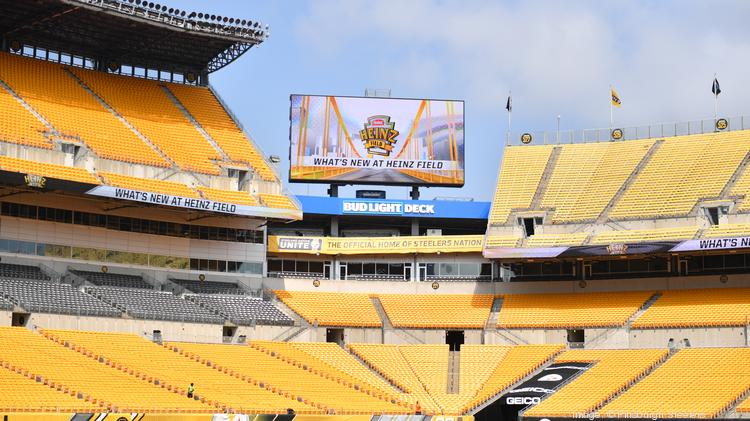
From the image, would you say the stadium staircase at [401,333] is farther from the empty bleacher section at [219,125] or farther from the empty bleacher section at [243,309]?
the empty bleacher section at [219,125]

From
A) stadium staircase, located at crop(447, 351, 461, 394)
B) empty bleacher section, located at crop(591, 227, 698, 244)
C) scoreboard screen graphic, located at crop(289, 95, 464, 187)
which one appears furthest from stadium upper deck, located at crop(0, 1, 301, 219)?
empty bleacher section, located at crop(591, 227, 698, 244)

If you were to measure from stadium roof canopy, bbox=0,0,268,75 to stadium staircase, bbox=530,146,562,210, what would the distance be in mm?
18859

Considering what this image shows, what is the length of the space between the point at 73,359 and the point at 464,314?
2556cm

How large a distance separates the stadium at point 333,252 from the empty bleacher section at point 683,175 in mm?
141

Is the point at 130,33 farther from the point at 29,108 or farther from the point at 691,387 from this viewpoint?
the point at 691,387

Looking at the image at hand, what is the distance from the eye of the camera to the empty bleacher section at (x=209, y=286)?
6806 cm

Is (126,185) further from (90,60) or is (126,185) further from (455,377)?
(455,377)

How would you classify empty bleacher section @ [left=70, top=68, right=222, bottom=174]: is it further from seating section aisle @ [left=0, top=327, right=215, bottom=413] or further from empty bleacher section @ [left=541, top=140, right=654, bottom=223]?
empty bleacher section @ [left=541, top=140, right=654, bottom=223]

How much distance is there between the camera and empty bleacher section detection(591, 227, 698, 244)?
213 feet

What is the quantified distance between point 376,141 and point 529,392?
22828 mm

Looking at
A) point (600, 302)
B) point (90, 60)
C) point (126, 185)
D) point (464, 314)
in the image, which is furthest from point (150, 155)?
point (600, 302)

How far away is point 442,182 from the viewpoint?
76375 millimetres

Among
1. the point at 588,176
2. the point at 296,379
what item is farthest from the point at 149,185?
the point at 588,176

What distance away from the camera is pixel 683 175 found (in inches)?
2758
